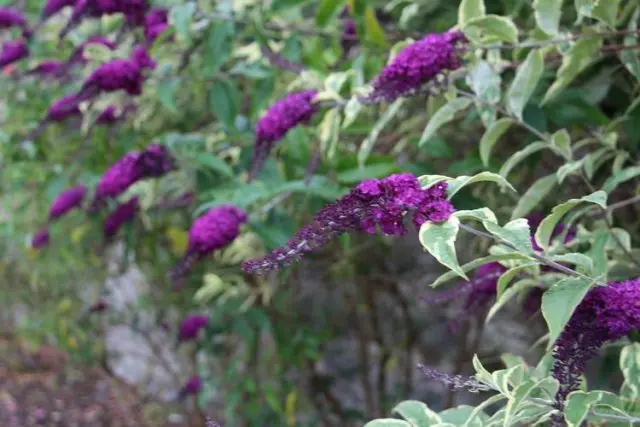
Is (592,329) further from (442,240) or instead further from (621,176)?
(621,176)

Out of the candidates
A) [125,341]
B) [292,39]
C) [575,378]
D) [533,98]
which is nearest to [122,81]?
[292,39]

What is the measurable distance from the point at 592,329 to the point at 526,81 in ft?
1.71

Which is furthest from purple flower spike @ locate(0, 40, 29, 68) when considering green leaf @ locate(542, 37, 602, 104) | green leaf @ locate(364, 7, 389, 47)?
green leaf @ locate(542, 37, 602, 104)

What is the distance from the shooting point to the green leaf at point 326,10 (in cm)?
169

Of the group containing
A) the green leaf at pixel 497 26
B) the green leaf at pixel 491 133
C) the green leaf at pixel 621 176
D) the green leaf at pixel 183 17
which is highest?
the green leaf at pixel 497 26

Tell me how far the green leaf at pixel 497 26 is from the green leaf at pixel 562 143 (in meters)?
0.16

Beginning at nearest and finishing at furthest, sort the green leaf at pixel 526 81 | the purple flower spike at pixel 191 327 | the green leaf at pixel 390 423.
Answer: the green leaf at pixel 390 423
the green leaf at pixel 526 81
the purple flower spike at pixel 191 327

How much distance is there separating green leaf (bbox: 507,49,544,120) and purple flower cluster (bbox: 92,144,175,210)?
2.44 feet

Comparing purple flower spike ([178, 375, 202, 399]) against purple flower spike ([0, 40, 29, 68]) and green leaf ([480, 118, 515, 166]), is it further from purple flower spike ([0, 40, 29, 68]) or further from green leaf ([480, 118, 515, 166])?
green leaf ([480, 118, 515, 166])

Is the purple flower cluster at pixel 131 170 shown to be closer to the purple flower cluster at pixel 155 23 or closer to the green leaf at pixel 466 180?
the purple flower cluster at pixel 155 23

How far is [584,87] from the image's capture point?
4.95 ft

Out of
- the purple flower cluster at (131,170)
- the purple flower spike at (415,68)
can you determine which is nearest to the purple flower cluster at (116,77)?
the purple flower cluster at (131,170)

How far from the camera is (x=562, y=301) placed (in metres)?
0.82

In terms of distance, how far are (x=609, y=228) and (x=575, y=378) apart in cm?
47
